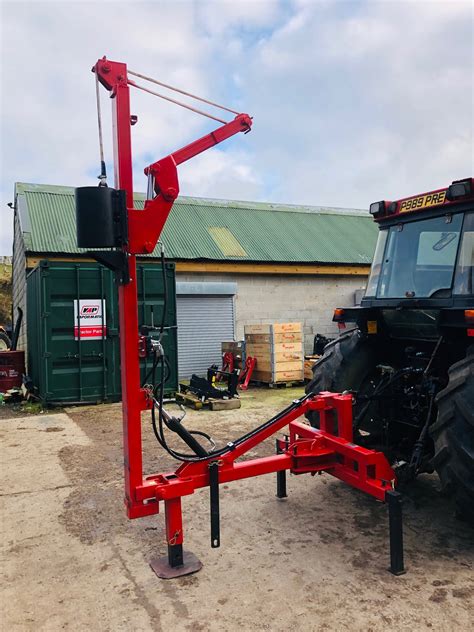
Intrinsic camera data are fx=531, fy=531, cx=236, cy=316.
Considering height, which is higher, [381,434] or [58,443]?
[381,434]

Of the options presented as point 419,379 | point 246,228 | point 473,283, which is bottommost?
point 419,379

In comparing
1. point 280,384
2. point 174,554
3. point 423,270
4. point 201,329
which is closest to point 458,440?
point 423,270

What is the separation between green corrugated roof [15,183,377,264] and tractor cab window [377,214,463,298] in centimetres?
884

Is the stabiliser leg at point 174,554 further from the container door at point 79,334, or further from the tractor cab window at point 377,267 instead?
the container door at point 79,334

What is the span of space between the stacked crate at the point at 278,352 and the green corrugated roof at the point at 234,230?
2780 mm

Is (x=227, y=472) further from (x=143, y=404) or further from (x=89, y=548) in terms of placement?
(x=89, y=548)

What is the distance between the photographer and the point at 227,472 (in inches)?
143

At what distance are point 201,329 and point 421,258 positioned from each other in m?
9.44

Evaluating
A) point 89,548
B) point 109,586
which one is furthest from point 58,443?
point 109,586

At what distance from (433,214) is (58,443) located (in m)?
5.56

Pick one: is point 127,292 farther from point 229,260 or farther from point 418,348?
point 229,260

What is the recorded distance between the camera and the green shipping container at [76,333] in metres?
9.80

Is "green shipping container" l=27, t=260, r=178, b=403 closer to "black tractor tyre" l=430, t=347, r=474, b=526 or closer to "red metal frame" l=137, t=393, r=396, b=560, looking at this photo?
"red metal frame" l=137, t=393, r=396, b=560

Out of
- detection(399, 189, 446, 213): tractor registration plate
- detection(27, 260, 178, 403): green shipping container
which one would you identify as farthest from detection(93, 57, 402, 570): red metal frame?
detection(27, 260, 178, 403): green shipping container
